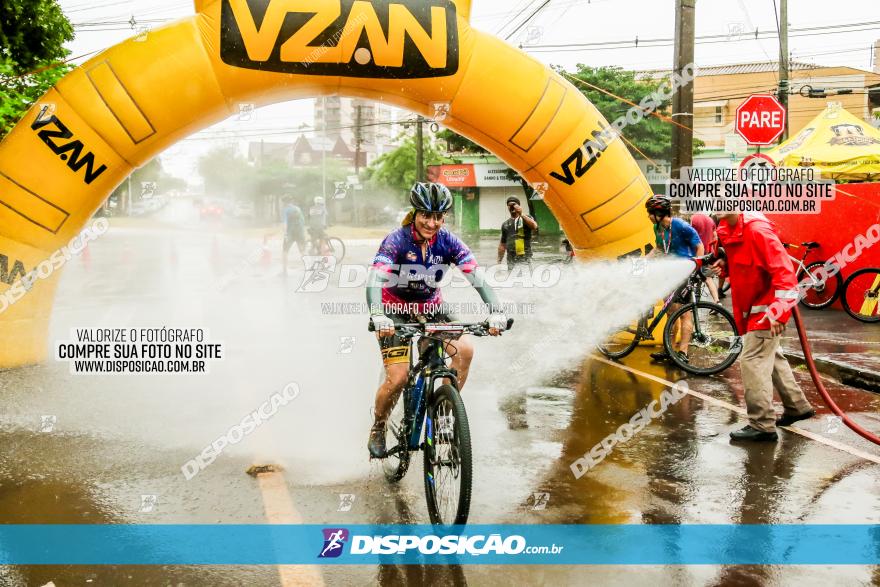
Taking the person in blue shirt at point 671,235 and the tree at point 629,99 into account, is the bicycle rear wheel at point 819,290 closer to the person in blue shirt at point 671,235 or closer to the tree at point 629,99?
the person in blue shirt at point 671,235

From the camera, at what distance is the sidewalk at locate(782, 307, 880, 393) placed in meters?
7.96

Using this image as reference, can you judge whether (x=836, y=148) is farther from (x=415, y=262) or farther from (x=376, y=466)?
(x=376, y=466)

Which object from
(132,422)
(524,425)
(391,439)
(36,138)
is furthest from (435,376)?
(36,138)

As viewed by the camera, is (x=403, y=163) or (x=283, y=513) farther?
(x=403, y=163)

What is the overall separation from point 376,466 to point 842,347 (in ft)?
21.9

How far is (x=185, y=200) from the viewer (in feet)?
243

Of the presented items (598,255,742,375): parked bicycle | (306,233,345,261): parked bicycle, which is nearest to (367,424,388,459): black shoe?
(598,255,742,375): parked bicycle

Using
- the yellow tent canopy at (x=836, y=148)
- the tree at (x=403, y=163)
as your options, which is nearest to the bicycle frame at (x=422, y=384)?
the yellow tent canopy at (x=836, y=148)

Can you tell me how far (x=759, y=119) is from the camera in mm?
12117

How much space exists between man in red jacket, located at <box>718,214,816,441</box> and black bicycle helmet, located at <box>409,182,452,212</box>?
Result: 264cm

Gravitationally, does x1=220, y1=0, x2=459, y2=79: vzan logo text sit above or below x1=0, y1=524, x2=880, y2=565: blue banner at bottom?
above

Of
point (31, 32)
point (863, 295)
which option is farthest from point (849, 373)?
point (31, 32)

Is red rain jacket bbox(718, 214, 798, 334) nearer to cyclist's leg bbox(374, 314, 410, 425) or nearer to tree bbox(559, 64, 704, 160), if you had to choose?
cyclist's leg bbox(374, 314, 410, 425)

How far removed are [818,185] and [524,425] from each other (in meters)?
9.69
